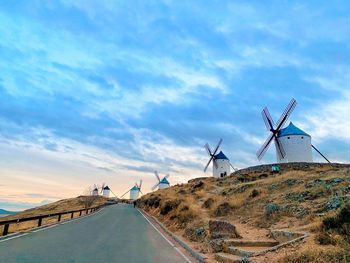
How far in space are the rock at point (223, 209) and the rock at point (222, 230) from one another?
8602 mm

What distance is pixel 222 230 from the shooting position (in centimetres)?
1338

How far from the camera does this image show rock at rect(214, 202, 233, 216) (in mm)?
22344

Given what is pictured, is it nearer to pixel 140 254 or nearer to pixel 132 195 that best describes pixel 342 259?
pixel 140 254

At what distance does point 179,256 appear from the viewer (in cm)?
1099

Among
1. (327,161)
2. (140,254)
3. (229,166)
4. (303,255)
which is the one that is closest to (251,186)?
(140,254)

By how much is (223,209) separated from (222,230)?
9819mm

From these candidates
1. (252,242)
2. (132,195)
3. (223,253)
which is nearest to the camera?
(223,253)

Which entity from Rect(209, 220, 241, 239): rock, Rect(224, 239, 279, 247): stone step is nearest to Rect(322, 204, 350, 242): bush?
Rect(224, 239, 279, 247): stone step

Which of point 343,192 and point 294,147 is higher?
point 294,147

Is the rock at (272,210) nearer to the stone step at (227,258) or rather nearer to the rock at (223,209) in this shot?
the rock at (223,209)

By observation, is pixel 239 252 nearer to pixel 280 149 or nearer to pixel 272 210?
pixel 272 210

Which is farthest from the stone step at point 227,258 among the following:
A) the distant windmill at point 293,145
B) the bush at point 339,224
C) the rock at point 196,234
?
the distant windmill at point 293,145

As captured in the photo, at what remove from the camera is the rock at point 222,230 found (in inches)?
508

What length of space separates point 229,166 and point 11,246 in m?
73.7
